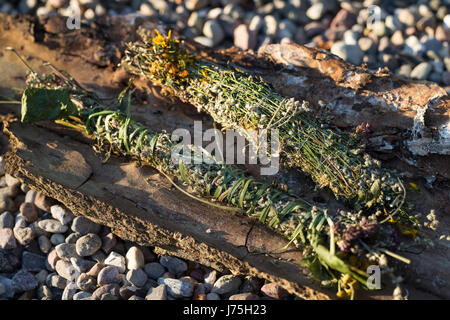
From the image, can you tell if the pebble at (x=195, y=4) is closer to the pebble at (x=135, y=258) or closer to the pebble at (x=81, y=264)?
the pebble at (x=135, y=258)

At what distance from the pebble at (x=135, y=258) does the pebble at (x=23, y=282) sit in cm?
76

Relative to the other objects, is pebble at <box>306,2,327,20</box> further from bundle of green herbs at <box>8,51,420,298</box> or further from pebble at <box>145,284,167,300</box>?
pebble at <box>145,284,167,300</box>

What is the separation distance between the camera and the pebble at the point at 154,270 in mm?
3646

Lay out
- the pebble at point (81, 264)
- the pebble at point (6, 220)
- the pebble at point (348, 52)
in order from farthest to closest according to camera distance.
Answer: the pebble at point (348, 52) < the pebble at point (6, 220) < the pebble at point (81, 264)

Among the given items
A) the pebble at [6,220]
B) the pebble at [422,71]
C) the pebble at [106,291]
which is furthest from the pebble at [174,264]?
the pebble at [422,71]

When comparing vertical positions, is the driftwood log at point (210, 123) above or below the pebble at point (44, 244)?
above

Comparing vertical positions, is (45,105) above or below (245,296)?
above

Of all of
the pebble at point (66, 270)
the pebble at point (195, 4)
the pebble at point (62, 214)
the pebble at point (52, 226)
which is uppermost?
the pebble at point (195, 4)

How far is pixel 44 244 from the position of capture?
3887 mm

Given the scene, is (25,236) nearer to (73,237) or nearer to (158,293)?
(73,237)

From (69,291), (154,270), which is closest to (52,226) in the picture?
(69,291)

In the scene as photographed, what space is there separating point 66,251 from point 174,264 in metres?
0.90

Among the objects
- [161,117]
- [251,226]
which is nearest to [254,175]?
[251,226]

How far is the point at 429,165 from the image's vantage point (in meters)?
3.79
